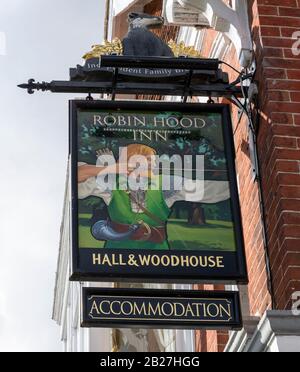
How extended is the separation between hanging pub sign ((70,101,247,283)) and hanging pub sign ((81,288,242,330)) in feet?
0.41

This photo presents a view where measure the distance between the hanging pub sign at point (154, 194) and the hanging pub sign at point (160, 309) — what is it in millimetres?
124

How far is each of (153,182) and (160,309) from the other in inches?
45.7

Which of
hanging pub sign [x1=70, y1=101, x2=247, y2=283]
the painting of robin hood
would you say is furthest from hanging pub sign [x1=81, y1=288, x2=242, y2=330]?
the painting of robin hood

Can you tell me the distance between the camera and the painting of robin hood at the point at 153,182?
8.24 m

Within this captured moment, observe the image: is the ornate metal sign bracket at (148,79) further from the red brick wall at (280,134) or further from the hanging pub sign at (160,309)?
the hanging pub sign at (160,309)

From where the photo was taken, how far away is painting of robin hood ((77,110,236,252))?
8242 millimetres

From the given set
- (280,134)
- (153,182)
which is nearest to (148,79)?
(153,182)

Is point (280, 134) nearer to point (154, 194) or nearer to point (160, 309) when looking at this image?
point (154, 194)

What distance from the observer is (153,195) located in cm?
852

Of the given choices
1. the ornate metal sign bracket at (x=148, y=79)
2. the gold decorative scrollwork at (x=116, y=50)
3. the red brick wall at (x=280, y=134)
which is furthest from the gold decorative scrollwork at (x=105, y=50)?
the red brick wall at (x=280, y=134)

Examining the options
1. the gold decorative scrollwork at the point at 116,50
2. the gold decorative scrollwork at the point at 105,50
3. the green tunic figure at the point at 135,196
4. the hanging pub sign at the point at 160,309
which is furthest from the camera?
the gold decorative scrollwork at the point at 116,50

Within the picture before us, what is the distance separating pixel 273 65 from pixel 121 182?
64.7 inches

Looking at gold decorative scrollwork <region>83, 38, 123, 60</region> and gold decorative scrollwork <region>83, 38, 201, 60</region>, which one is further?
gold decorative scrollwork <region>83, 38, 201, 60</region>

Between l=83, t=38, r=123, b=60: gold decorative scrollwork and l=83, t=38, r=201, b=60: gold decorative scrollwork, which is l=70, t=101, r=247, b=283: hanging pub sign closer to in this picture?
l=83, t=38, r=123, b=60: gold decorative scrollwork
